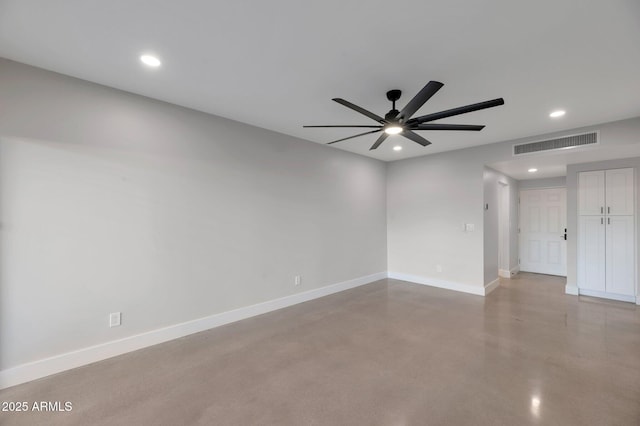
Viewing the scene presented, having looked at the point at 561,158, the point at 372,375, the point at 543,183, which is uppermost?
the point at 561,158

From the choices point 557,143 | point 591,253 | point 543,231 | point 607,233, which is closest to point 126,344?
point 557,143

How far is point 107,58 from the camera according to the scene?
86.0 inches

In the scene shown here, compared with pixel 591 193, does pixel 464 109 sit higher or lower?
higher

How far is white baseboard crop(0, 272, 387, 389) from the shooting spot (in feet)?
7.33

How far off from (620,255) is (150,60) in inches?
269

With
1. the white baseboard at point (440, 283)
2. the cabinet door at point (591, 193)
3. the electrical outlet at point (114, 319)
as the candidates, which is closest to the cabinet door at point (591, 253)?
the cabinet door at point (591, 193)

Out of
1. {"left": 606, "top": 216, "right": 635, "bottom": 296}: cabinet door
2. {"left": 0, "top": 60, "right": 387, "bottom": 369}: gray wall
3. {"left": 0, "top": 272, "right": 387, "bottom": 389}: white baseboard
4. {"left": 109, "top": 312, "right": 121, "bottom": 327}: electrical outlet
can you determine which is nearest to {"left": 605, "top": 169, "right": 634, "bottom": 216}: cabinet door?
{"left": 606, "top": 216, "right": 635, "bottom": 296}: cabinet door

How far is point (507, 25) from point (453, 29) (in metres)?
0.34

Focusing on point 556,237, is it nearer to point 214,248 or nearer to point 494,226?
point 494,226

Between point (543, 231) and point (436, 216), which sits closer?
point (436, 216)

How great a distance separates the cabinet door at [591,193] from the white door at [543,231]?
1572 mm

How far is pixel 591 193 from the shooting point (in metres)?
4.53

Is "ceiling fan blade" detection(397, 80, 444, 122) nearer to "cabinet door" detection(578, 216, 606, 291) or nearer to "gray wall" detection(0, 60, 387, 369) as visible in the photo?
"gray wall" detection(0, 60, 387, 369)

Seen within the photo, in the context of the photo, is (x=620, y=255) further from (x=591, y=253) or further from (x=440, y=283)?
(x=440, y=283)
